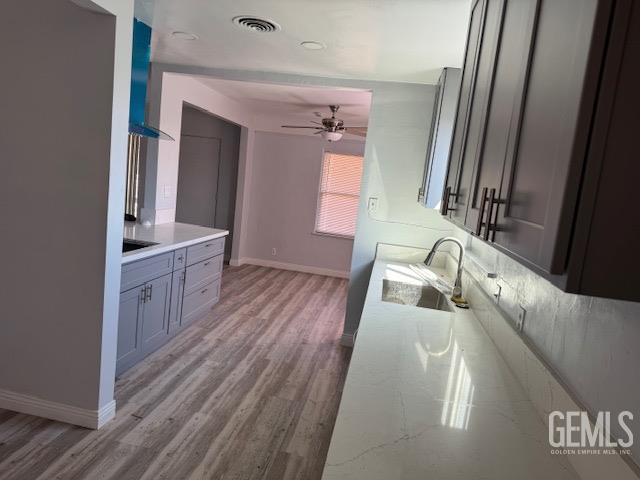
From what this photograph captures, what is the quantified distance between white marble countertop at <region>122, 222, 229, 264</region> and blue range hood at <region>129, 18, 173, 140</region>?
0.80 meters

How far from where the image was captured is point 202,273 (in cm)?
425

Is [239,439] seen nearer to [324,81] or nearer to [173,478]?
[173,478]

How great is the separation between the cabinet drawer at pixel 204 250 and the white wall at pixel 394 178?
4.51ft

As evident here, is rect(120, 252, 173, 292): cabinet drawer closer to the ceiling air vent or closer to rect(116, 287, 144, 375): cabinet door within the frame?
rect(116, 287, 144, 375): cabinet door

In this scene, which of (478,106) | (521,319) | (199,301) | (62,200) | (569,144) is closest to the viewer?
(569,144)

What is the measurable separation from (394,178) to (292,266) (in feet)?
12.4

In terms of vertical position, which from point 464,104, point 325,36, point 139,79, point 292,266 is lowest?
point 292,266

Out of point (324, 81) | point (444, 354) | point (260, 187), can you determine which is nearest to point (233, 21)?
point (324, 81)

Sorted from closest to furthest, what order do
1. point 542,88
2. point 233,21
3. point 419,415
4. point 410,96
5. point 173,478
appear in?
point 542,88, point 419,415, point 173,478, point 233,21, point 410,96

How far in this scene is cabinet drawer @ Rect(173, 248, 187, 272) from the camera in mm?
3613

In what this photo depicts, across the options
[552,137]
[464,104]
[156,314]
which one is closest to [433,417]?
[552,137]

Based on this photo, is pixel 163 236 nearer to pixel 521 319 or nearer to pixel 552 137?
pixel 521 319

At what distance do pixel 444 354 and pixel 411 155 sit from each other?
251cm

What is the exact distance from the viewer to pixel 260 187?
7.34 metres
